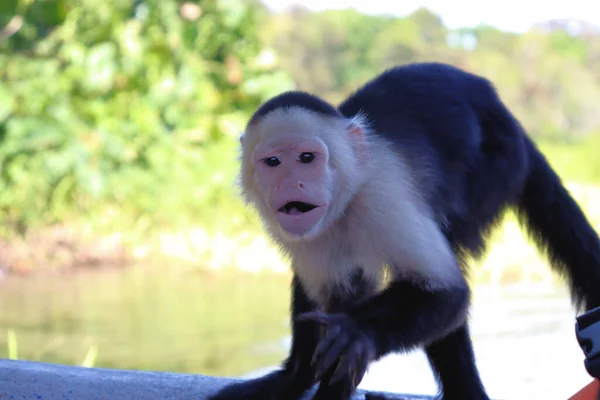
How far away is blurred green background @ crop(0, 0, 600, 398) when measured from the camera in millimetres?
3488

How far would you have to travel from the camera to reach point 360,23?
497 cm

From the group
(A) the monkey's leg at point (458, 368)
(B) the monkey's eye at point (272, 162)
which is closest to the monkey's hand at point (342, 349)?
(B) the monkey's eye at point (272, 162)

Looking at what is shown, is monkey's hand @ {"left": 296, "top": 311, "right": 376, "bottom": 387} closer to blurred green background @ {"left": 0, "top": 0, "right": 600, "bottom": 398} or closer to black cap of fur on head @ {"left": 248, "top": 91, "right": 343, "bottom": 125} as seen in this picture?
black cap of fur on head @ {"left": 248, "top": 91, "right": 343, "bottom": 125}

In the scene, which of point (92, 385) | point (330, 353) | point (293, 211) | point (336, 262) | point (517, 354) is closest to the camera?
point (330, 353)

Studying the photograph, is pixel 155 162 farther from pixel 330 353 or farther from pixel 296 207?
pixel 330 353

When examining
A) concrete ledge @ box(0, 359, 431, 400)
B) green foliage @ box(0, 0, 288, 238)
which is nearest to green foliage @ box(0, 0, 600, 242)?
green foliage @ box(0, 0, 288, 238)

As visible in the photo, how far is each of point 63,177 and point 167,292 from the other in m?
0.84

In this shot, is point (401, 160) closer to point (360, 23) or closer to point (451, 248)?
point (451, 248)

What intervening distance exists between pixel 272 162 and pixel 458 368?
61 centimetres

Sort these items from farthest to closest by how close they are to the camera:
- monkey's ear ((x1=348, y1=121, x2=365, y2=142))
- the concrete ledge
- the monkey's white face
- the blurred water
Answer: the blurred water < the concrete ledge < monkey's ear ((x1=348, y1=121, x2=365, y2=142)) < the monkey's white face

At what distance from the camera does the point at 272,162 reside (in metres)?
1.30

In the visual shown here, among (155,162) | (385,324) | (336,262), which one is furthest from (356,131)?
(155,162)

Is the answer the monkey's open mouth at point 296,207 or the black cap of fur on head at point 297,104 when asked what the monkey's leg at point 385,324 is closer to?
the monkey's open mouth at point 296,207

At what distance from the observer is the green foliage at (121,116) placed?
3.83 metres
